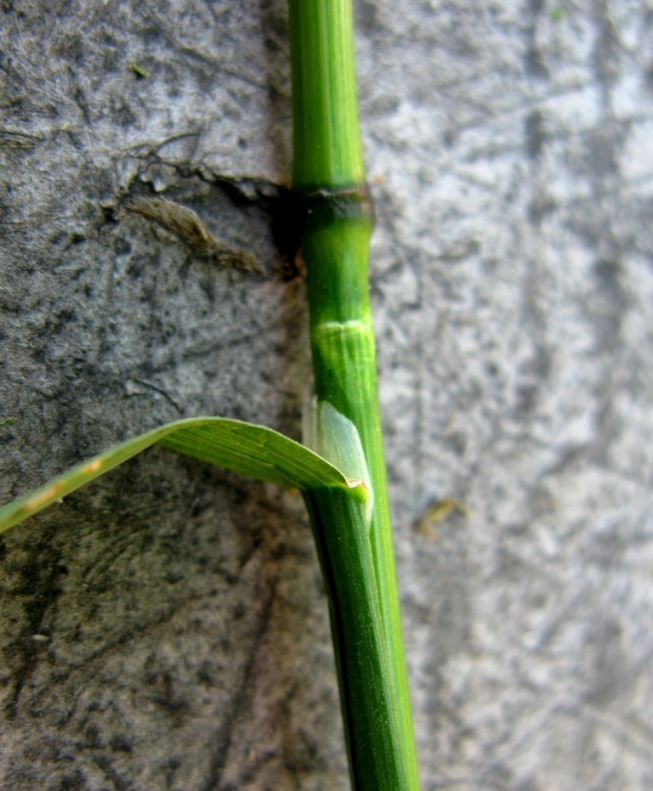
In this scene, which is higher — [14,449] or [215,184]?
[215,184]

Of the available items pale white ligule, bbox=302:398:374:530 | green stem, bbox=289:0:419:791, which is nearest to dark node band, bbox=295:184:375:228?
green stem, bbox=289:0:419:791

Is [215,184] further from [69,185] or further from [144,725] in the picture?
[144,725]

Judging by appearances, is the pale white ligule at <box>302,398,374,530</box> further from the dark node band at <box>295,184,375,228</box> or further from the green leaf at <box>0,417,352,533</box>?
the dark node band at <box>295,184,375,228</box>

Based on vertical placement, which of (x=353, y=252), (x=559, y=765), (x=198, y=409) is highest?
(x=353, y=252)

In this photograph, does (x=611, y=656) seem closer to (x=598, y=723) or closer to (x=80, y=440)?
(x=598, y=723)

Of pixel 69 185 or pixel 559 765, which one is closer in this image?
pixel 69 185

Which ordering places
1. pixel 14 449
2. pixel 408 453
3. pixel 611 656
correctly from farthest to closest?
pixel 611 656, pixel 408 453, pixel 14 449

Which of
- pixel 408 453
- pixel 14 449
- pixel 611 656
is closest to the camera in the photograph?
pixel 14 449

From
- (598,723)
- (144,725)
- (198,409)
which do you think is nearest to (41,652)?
(144,725)
